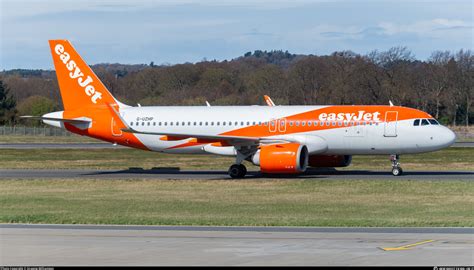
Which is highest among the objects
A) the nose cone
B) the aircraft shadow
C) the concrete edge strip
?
the nose cone

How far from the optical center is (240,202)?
32.1 meters

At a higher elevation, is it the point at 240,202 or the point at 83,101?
the point at 83,101

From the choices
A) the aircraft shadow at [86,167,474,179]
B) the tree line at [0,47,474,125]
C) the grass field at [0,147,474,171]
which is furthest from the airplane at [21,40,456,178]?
the tree line at [0,47,474,125]

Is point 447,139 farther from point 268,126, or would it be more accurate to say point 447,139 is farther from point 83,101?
point 83,101

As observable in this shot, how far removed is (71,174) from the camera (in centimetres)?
4600

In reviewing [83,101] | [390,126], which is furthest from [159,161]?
[390,126]

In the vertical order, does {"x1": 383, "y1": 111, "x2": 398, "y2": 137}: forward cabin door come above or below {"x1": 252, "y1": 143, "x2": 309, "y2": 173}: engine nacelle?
above

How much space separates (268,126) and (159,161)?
1236cm

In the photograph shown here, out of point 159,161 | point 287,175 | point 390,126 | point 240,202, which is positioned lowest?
point 240,202

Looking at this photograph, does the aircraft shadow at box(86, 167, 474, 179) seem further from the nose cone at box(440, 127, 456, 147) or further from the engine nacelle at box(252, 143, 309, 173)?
the engine nacelle at box(252, 143, 309, 173)

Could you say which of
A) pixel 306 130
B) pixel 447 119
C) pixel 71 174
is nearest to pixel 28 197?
pixel 71 174

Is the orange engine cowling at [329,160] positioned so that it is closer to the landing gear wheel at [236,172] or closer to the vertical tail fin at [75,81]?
the landing gear wheel at [236,172]

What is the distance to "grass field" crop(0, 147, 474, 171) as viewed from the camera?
50.8 meters

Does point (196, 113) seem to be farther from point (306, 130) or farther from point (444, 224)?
point (444, 224)
